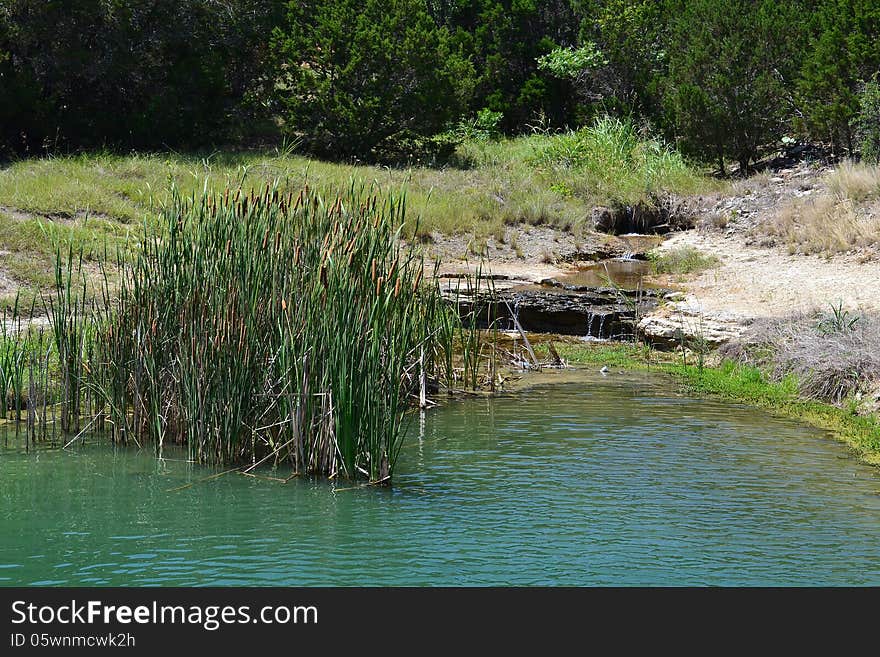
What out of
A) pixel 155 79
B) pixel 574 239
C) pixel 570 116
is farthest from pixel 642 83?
pixel 155 79

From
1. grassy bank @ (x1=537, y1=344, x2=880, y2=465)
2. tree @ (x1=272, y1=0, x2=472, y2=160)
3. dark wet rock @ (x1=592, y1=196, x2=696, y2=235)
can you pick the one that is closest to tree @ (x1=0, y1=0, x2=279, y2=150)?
tree @ (x1=272, y1=0, x2=472, y2=160)

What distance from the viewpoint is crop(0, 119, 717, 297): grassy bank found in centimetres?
1340

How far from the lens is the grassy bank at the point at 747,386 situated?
801 centimetres

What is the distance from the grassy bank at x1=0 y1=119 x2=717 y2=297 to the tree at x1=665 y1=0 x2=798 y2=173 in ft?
3.28

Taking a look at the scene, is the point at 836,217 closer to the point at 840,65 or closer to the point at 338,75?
the point at 840,65

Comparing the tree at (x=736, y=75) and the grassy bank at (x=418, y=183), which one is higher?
the tree at (x=736, y=75)

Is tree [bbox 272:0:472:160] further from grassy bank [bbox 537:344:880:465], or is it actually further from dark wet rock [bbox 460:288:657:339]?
grassy bank [bbox 537:344:880:465]

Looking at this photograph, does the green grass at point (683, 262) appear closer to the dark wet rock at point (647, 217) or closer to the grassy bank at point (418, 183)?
the grassy bank at point (418, 183)

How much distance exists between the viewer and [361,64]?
20328 mm

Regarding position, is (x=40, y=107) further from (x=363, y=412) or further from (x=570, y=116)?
(x=363, y=412)

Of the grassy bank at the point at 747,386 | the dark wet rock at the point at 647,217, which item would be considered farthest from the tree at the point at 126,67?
the grassy bank at the point at 747,386

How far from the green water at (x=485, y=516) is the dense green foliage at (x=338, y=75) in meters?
13.1

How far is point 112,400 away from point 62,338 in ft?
1.76

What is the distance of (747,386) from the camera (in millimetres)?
9633
